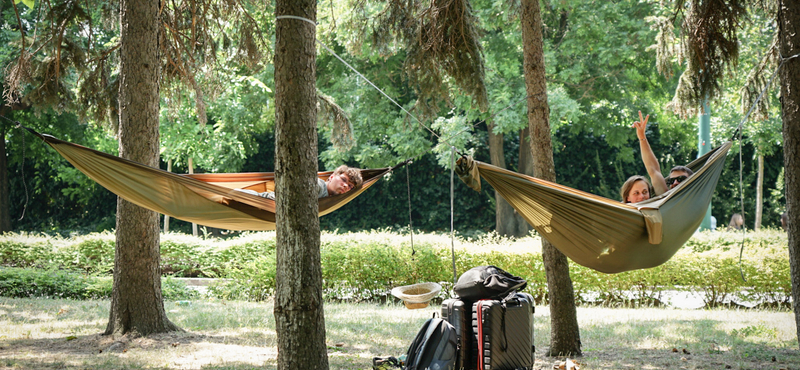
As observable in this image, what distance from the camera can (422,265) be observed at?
21.8ft

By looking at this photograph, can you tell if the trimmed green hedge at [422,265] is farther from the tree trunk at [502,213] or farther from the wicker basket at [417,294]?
the tree trunk at [502,213]

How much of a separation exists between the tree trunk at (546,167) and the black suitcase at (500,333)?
31.4 inches

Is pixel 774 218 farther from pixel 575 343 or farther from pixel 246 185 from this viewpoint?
pixel 246 185

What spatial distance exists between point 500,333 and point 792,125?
1.97 m

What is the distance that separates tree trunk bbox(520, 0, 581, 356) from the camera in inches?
152

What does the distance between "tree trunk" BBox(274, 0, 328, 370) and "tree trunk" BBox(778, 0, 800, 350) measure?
253 centimetres

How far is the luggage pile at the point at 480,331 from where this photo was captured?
2994mm

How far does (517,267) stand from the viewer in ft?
21.4

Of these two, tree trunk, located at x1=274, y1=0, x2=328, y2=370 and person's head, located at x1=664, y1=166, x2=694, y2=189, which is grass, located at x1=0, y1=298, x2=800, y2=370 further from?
person's head, located at x1=664, y1=166, x2=694, y2=189

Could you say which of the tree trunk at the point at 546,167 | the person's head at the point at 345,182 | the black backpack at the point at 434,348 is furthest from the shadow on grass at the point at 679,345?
the person's head at the point at 345,182

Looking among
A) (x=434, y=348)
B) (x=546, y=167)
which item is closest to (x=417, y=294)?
(x=434, y=348)

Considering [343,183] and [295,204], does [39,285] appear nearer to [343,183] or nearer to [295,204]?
[343,183]

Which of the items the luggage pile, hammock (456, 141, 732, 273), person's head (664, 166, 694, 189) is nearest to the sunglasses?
person's head (664, 166, 694, 189)

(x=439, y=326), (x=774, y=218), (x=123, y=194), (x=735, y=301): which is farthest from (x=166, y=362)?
(x=774, y=218)
